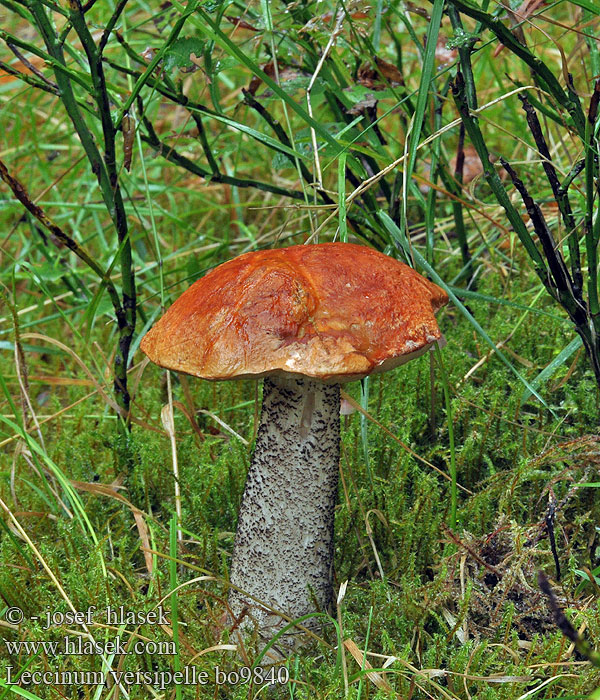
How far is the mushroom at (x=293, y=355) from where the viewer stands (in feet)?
3.22

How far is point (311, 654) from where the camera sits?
4.25 feet

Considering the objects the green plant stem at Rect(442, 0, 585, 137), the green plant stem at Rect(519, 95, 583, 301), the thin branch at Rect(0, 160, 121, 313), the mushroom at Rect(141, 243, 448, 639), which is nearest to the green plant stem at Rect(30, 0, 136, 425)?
the thin branch at Rect(0, 160, 121, 313)

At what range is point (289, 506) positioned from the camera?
4.08 ft

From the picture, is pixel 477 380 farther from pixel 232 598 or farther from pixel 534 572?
pixel 232 598

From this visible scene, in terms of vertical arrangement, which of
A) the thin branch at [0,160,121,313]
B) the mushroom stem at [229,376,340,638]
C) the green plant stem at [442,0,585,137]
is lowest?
the mushroom stem at [229,376,340,638]

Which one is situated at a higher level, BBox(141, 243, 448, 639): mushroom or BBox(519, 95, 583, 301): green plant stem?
BBox(519, 95, 583, 301): green plant stem

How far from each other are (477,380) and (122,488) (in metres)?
0.98

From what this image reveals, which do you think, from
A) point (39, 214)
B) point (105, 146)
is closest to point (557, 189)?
point (105, 146)

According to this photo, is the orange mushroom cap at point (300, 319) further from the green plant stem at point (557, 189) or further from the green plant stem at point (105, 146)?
the green plant stem at point (105, 146)

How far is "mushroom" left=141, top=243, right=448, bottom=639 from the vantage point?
3.22 ft

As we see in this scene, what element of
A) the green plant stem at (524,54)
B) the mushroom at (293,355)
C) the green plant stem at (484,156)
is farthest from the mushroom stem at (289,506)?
the green plant stem at (524,54)

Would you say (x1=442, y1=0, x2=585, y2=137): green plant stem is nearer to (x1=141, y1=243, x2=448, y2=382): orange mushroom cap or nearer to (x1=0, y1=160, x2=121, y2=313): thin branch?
(x1=141, y1=243, x2=448, y2=382): orange mushroom cap

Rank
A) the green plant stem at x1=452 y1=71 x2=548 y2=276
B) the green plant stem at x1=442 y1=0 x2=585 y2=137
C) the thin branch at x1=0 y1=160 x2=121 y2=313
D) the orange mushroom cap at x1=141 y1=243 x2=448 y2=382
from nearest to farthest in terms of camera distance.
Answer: the orange mushroom cap at x1=141 y1=243 x2=448 y2=382, the green plant stem at x1=442 y1=0 x2=585 y2=137, the green plant stem at x1=452 y1=71 x2=548 y2=276, the thin branch at x1=0 y1=160 x2=121 y2=313

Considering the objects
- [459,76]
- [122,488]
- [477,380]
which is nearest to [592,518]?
[477,380]
